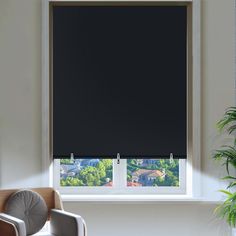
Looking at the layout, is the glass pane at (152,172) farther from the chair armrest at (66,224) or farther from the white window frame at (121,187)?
the chair armrest at (66,224)

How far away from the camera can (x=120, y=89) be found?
17.7 ft

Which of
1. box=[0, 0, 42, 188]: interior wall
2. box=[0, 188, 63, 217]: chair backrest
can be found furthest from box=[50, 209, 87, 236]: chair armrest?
box=[0, 0, 42, 188]: interior wall

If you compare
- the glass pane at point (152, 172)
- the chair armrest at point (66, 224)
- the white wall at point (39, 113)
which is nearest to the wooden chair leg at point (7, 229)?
the chair armrest at point (66, 224)

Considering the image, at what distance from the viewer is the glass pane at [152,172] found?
18.1 ft

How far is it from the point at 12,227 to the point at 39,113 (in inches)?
57.5

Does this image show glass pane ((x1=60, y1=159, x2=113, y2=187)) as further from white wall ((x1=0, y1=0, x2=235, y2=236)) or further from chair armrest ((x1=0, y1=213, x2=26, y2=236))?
chair armrest ((x1=0, y1=213, x2=26, y2=236))

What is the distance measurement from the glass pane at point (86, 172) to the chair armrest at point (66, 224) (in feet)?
2.75

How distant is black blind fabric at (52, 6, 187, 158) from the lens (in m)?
5.40

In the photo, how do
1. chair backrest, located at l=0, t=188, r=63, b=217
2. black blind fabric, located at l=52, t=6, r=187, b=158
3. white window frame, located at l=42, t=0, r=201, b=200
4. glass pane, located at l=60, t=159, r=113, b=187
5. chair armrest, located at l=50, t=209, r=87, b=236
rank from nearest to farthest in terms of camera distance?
chair armrest, located at l=50, t=209, r=87, b=236 < chair backrest, located at l=0, t=188, r=63, b=217 < white window frame, located at l=42, t=0, r=201, b=200 < black blind fabric, located at l=52, t=6, r=187, b=158 < glass pane, located at l=60, t=159, r=113, b=187

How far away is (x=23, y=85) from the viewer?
5328 mm

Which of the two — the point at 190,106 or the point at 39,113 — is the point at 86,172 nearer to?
the point at 39,113

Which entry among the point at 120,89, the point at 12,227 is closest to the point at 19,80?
the point at 120,89

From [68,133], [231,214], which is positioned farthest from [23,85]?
[231,214]

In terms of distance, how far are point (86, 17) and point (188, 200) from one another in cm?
205
